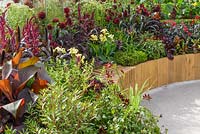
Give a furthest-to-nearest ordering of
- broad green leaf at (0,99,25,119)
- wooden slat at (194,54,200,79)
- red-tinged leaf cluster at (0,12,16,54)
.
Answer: wooden slat at (194,54,200,79), red-tinged leaf cluster at (0,12,16,54), broad green leaf at (0,99,25,119)

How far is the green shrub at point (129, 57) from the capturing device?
→ 17.0 ft

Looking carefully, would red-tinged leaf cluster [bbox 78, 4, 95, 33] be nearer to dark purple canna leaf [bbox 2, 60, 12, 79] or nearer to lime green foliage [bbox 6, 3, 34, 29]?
lime green foliage [bbox 6, 3, 34, 29]

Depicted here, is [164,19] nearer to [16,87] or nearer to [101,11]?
[101,11]

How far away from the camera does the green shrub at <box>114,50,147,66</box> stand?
518cm

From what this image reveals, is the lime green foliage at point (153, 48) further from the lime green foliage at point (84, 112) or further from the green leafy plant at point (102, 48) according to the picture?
the lime green foliage at point (84, 112)

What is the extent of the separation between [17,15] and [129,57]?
4.53ft

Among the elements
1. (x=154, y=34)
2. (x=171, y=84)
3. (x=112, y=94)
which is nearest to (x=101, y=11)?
(x=154, y=34)

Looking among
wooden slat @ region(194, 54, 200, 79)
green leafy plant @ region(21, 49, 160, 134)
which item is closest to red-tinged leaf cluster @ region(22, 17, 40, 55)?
green leafy plant @ region(21, 49, 160, 134)

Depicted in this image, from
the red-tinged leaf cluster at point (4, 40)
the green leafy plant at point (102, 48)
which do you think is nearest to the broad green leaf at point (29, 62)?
the red-tinged leaf cluster at point (4, 40)

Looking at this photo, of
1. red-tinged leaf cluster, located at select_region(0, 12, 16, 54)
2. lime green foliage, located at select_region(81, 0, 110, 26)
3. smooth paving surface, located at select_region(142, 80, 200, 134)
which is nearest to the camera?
red-tinged leaf cluster, located at select_region(0, 12, 16, 54)

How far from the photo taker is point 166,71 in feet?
18.5

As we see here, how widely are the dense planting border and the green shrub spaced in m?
0.07

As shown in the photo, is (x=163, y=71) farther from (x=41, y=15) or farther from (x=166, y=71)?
(x=41, y=15)

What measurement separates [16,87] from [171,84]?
327cm
